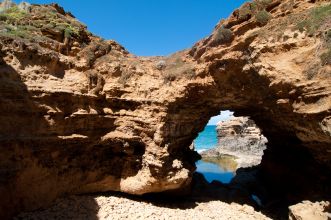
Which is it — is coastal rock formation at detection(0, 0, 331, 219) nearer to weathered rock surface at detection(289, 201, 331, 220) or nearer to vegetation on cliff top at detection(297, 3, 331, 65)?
vegetation on cliff top at detection(297, 3, 331, 65)

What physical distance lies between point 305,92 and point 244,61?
253 centimetres

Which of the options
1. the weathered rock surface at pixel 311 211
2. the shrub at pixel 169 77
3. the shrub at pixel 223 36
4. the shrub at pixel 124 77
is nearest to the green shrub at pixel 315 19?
the shrub at pixel 223 36

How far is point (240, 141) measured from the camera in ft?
A: 116

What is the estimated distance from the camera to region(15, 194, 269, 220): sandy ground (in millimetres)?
9602

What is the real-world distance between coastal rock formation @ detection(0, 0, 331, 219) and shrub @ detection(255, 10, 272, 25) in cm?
4

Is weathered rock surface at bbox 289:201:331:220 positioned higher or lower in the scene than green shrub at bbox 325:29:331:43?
lower

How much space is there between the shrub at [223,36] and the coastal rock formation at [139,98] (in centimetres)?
5

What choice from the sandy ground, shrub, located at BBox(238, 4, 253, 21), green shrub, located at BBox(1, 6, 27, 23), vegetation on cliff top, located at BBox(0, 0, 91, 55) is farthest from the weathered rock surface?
green shrub, located at BBox(1, 6, 27, 23)

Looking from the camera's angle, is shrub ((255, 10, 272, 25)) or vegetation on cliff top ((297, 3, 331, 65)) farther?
shrub ((255, 10, 272, 25))

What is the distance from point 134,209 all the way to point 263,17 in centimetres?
906

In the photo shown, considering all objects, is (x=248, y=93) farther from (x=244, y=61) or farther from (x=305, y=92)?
(x=305, y=92)

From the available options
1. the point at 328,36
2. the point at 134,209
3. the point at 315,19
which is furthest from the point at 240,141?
the point at 328,36

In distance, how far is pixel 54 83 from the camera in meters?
10.5

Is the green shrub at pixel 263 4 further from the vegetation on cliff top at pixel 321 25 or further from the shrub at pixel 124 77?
the shrub at pixel 124 77
